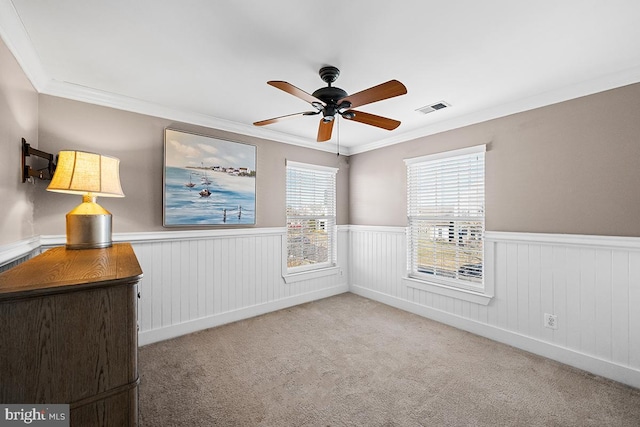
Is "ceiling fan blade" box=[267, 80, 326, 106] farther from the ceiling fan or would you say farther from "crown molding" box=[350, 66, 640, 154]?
"crown molding" box=[350, 66, 640, 154]

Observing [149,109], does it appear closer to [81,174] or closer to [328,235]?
[81,174]

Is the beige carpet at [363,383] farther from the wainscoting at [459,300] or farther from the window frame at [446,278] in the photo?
the window frame at [446,278]

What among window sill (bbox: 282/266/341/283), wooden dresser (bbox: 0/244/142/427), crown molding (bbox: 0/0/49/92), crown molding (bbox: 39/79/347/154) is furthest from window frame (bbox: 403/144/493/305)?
crown molding (bbox: 0/0/49/92)

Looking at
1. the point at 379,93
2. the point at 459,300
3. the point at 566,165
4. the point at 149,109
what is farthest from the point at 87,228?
the point at 566,165

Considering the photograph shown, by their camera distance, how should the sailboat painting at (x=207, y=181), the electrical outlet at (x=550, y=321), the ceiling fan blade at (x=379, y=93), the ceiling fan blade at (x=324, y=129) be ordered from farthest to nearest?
the sailboat painting at (x=207, y=181) < the electrical outlet at (x=550, y=321) < the ceiling fan blade at (x=324, y=129) < the ceiling fan blade at (x=379, y=93)

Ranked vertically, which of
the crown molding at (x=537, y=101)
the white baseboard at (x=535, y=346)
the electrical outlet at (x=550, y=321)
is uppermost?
the crown molding at (x=537, y=101)

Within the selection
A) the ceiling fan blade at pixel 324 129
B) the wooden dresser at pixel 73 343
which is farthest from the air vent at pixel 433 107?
the wooden dresser at pixel 73 343

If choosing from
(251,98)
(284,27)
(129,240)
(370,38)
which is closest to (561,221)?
(370,38)

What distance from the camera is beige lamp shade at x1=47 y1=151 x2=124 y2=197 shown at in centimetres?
181

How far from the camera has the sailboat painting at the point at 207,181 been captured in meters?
3.05

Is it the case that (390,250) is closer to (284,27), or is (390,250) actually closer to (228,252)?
(228,252)

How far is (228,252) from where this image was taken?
3492mm

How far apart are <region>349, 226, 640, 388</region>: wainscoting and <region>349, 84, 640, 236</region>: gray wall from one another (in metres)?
0.16

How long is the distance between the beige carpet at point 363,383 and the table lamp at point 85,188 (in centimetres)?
121
